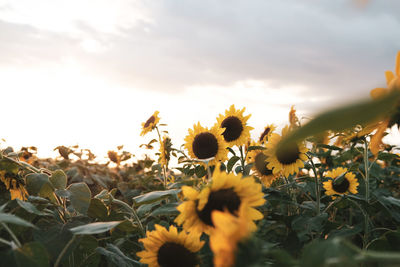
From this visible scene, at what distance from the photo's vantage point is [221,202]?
88 centimetres

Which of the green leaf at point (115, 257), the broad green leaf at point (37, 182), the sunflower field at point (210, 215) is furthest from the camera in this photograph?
the broad green leaf at point (37, 182)

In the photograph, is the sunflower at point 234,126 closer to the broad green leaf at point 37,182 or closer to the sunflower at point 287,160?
the sunflower at point 287,160

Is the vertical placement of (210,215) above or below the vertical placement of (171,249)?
Answer: above

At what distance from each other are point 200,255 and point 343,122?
82 centimetres

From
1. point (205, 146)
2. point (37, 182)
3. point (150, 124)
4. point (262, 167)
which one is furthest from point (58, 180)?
point (150, 124)

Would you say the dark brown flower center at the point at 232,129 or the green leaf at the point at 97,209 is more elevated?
the dark brown flower center at the point at 232,129

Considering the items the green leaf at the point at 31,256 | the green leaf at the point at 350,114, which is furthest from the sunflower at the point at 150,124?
the green leaf at the point at 350,114

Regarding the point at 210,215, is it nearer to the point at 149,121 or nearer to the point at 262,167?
the point at 262,167

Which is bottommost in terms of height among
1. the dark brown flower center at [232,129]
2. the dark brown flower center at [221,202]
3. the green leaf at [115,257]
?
the green leaf at [115,257]

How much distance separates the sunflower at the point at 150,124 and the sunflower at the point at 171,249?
1818 mm

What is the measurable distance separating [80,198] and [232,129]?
3.82 feet

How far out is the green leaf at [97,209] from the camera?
123 centimetres

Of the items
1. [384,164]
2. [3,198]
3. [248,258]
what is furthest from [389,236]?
[384,164]

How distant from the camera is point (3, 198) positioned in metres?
1.66
